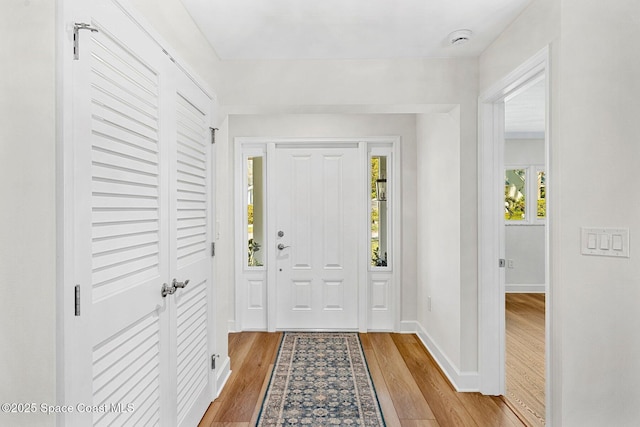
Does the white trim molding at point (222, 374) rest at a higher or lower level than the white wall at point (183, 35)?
lower

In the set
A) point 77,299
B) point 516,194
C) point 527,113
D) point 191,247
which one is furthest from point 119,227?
point 516,194

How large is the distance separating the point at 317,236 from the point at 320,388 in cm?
164

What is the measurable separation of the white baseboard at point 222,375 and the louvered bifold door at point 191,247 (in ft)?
0.54

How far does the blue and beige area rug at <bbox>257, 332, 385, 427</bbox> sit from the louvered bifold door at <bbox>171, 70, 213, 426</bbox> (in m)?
0.49

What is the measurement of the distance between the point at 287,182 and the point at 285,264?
2.87ft

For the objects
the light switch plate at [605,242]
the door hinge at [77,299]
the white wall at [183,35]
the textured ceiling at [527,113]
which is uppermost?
the textured ceiling at [527,113]

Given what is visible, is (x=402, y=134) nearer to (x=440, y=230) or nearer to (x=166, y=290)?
(x=440, y=230)

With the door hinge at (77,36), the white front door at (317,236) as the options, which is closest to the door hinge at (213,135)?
the door hinge at (77,36)

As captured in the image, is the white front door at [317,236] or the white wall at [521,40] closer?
the white wall at [521,40]

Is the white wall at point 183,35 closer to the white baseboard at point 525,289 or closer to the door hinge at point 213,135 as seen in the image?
the door hinge at point 213,135

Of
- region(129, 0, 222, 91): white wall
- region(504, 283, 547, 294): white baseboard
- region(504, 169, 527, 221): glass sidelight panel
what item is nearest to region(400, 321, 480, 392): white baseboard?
region(129, 0, 222, 91): white wall

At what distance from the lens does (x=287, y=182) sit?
3898mm

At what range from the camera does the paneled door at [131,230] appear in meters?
1.10

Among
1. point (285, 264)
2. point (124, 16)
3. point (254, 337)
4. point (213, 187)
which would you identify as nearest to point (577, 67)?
point (124, 16)
